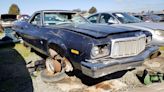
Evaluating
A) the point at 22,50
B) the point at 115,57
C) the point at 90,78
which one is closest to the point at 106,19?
the point at 22,50

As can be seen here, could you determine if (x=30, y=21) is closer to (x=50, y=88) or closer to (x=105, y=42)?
(x=50, y=88)

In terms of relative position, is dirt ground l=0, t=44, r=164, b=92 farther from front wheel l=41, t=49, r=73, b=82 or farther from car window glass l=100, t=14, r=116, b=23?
car window glass l=100, t=14, r=116, b=23

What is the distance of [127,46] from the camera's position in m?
4.73

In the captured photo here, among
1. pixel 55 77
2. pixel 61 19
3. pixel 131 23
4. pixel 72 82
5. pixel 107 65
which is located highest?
pixel 61 19

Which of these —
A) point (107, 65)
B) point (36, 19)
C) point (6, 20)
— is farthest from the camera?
point (6, 20)

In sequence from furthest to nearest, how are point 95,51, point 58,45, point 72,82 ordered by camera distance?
point 72,82 < point 58,45 < point 95,51

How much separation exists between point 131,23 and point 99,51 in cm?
450

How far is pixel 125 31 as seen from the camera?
4.92 metres

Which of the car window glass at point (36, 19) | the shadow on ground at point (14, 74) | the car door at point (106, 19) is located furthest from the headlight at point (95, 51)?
the car door at point (106, 19)

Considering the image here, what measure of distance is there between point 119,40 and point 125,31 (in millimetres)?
455

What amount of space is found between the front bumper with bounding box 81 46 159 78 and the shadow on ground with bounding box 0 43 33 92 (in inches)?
53.7

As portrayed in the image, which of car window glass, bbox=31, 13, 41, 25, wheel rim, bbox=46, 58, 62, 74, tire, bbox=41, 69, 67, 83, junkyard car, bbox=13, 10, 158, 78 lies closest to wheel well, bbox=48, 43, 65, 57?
junkyard car, bbox=13, 10, 158, 78

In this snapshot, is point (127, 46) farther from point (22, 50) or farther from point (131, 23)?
point (22, 50)

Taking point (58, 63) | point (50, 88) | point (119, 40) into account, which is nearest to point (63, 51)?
point (58, 63)
